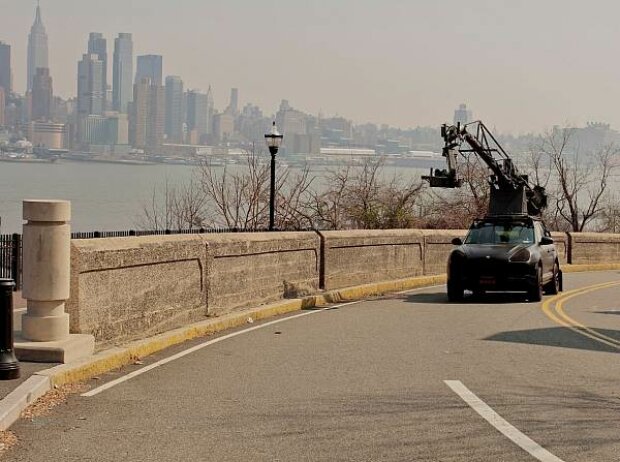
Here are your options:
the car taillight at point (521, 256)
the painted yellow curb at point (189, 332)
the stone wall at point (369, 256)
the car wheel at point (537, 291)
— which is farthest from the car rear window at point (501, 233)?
the painted yellow curb at point (189, 332)

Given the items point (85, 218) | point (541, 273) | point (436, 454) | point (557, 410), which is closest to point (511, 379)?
point (557, 410)

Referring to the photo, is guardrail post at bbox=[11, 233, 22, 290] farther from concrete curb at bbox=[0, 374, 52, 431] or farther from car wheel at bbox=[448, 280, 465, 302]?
concrete curb at bbox=[0, 374, 52, 431]

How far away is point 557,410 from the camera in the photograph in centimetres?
894

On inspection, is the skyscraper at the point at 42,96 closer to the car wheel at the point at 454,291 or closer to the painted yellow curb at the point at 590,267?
the painted yellow curb at the point at 590,267

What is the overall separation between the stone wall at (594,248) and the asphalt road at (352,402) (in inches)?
837

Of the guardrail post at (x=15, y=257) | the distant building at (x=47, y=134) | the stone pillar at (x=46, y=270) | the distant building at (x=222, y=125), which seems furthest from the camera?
the distant building at (x=222, y=125)

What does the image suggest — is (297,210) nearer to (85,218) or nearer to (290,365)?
(85,218)

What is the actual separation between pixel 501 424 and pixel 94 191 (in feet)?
376

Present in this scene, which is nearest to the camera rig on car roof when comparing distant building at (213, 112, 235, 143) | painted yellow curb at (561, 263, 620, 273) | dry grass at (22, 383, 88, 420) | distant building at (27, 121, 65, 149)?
painted yellow curb at (561, 263, 620, 273)

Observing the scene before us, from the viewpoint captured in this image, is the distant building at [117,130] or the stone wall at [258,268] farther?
the distant building at [117,130]

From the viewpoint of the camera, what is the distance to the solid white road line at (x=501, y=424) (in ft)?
23.7

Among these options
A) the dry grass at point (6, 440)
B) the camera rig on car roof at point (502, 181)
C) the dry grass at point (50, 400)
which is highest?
the camera rig on car roof at point (502, 181)

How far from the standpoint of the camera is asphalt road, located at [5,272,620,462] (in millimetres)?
7359

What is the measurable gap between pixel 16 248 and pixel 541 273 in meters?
11.3
